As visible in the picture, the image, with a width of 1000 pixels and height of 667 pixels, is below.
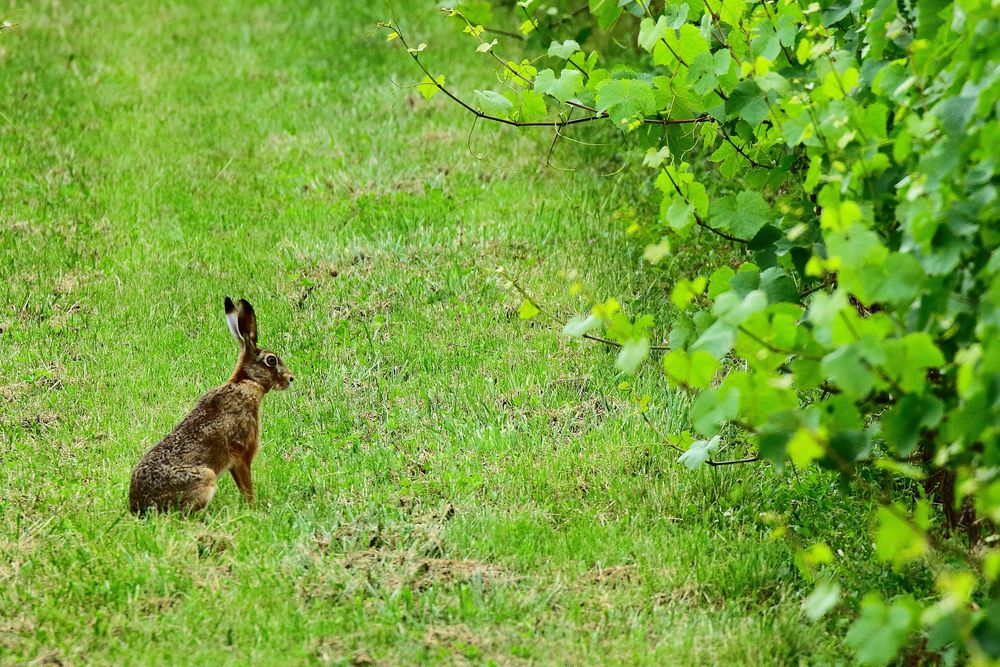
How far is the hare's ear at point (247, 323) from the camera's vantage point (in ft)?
21.3

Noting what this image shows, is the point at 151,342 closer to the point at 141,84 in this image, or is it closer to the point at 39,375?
A: the point at 39,375

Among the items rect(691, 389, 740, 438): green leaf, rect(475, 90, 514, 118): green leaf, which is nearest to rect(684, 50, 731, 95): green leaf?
rect(475, 90, 514, 118): green leaf

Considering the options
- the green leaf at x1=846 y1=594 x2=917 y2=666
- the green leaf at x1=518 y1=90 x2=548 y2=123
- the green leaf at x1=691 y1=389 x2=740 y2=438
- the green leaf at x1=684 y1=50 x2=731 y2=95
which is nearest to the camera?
the green leaf at x1=846 y1=594 x2=917 y2=666

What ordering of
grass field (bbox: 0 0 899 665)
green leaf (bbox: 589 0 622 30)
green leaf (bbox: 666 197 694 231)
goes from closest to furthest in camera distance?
green leaf (bbox: 666 197 694 231)
grass field (bbox: 0 0 899 665)
green leaf (bbox: 589 0 622 30)

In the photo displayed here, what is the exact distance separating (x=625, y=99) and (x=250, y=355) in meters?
2.63

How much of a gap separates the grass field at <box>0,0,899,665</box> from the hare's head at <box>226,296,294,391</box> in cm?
43

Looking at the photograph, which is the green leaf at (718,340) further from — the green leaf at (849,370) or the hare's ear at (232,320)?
the hare's ear at (232,320)

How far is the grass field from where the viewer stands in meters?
5.19

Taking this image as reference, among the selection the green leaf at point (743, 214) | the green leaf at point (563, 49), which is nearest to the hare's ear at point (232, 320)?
the green leaf at point (563, 49)

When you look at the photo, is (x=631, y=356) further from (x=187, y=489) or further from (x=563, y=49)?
(x=187, y=489)

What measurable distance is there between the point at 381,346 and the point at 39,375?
2.18 metres

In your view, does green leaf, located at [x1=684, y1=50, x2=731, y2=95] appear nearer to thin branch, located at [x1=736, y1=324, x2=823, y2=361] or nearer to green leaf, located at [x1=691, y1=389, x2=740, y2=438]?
thin branch, located at [x1=736, y1=324, x2=823, y2=361]

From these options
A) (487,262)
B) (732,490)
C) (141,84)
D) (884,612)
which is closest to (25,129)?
(141,84)

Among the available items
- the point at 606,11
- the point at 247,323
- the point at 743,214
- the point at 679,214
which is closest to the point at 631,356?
the point at 679,214
